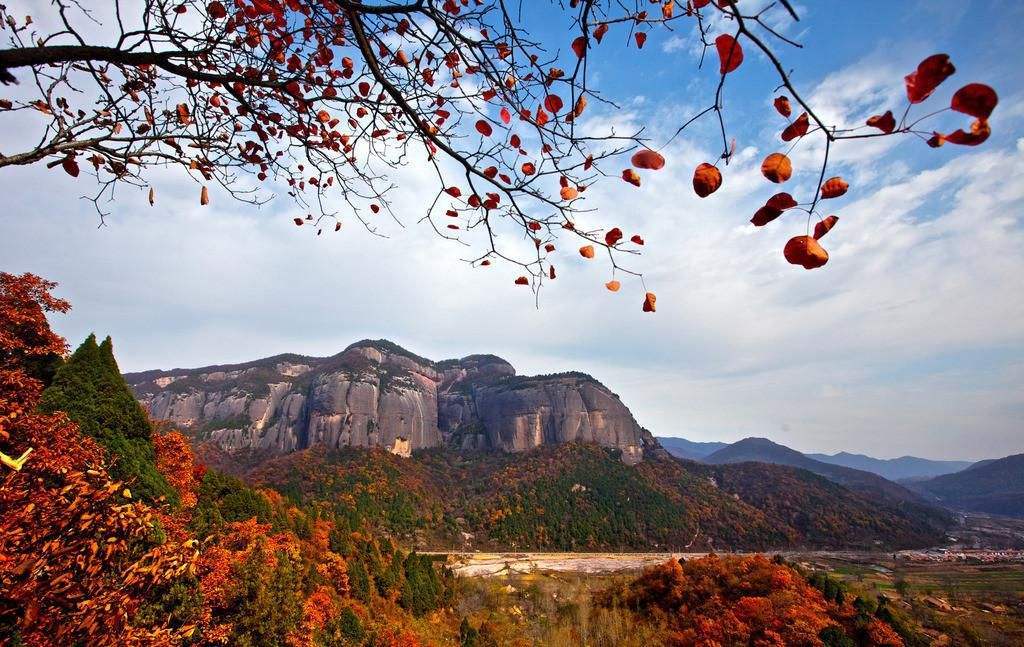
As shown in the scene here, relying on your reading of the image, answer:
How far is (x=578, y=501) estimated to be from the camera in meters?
78.4

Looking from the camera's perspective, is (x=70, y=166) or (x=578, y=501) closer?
(x=70, y=166)

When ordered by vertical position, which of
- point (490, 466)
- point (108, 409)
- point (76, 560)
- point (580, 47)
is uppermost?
point (580, 47)

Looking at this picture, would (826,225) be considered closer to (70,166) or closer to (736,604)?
(70,166)

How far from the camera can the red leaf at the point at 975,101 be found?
107cm

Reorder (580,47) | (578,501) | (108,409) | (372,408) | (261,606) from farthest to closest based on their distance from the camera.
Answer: (372,408) < (578,501) < (108,409) < (261,606) < (580,47)

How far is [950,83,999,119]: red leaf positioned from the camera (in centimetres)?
Answer: 107

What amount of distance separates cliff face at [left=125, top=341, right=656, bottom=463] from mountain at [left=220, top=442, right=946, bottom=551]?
5.40m

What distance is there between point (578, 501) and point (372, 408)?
50.1m

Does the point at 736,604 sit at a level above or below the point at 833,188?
below

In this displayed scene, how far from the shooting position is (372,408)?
325 ft

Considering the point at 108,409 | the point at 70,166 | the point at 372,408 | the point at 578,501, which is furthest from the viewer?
the point at 372,408

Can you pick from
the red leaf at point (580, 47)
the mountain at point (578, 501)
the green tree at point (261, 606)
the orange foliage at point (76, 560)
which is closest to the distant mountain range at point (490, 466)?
the mountain at point (578, 501)

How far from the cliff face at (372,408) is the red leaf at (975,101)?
9936 centimetres

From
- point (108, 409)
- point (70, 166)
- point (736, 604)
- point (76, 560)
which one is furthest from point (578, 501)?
point (70, 166)
